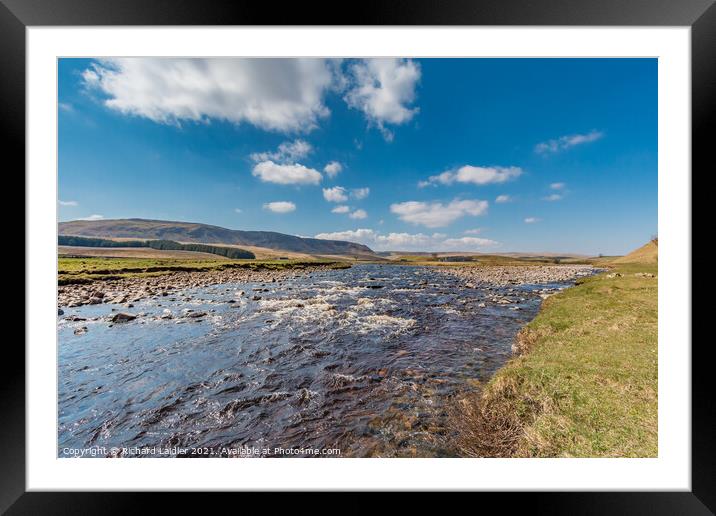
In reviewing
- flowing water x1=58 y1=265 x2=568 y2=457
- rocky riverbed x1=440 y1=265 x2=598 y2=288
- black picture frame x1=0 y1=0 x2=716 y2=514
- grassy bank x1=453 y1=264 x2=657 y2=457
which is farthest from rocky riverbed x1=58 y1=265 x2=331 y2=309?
rocky riverbed x1=440 y1=265 x2=598 y2=288

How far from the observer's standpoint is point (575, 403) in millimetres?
2996

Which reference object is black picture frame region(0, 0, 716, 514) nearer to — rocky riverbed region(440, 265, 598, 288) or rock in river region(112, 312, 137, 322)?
rock in river region(112, 312, 137, 322)

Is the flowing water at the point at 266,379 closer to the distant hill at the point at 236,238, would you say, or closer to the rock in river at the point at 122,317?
the rock in river at the point at 122,317

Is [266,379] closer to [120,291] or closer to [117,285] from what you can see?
[120,291]

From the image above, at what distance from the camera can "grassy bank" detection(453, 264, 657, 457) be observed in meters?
2.53

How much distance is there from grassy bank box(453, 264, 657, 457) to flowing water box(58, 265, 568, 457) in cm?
62

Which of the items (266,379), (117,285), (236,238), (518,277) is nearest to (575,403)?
(266,379)

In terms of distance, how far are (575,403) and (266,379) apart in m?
5.22
